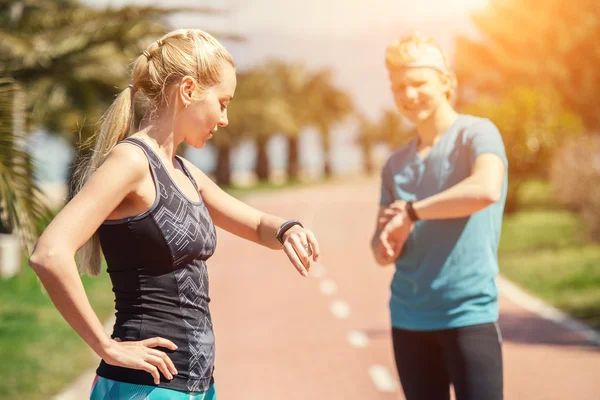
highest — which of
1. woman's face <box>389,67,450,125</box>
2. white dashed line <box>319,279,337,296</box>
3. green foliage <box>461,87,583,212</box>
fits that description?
green foliage <box>461,87,583,212</box>

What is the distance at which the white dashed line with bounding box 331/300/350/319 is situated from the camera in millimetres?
10586

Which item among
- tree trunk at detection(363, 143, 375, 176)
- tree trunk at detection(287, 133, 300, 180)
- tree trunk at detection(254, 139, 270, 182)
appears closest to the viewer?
tree trunk at detection(254, 139, 270, 182)

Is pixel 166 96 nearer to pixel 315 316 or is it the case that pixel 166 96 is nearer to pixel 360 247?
pixel 315 316

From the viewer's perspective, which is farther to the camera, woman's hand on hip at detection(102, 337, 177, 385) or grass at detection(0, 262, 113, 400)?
grass at detection(0, 262, 113, 400)

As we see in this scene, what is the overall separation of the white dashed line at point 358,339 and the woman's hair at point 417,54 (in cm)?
553

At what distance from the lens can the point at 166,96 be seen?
2.21 meters

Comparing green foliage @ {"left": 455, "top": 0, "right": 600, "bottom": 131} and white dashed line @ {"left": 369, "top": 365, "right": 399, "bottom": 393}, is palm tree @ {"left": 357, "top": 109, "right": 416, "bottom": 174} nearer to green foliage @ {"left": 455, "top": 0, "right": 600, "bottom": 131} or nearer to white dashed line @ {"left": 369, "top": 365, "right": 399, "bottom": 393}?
green foliage @ {"left": 455, "top": 0, "right": 600, "bottom": 131}

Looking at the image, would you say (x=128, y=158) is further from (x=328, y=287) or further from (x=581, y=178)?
(x=581, y=178)

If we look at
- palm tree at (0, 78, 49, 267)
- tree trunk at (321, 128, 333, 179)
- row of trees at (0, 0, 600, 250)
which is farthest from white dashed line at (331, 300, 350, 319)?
tree trunk at (321, 128, 333, 179)

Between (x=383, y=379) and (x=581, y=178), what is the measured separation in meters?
10.8

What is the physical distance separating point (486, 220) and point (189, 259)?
4.58ft

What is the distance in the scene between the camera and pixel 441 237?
3.21 meters

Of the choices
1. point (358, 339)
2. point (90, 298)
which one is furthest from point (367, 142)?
point (358, 339)

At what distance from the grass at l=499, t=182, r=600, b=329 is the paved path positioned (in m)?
0.76
